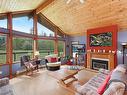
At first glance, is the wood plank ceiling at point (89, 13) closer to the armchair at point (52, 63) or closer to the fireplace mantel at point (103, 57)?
the fireplace mantel at point (103, 57)

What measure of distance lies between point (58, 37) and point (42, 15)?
80.4 inches

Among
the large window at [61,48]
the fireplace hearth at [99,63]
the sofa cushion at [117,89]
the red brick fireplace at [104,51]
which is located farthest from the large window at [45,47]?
the sofa cushion at [117,89]

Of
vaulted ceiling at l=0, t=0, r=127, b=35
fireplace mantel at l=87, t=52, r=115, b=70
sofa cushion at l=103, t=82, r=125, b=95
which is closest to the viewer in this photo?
sofa cushion at l=103, t=82, r=125, b=95

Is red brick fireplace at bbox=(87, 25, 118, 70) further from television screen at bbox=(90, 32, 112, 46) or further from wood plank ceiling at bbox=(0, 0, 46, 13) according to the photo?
wood plank ceiling at bbox=(0, 0, 46, 13)

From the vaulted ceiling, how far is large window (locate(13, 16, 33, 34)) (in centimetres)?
67

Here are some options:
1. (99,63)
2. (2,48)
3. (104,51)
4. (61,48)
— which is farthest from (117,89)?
(61,48)

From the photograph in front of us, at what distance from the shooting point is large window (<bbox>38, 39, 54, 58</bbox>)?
8.32 metres

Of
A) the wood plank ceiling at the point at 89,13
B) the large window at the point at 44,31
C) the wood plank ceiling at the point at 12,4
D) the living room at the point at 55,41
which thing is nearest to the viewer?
the wood plank ceiling at the point at 12,4

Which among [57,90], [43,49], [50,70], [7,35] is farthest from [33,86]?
[43,49]

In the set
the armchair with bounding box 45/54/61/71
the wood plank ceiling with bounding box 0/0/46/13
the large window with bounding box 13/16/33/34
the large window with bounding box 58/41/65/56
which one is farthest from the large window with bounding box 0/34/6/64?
the large window with bounding box 58/41/65/56

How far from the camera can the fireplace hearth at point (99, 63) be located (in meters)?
6.80

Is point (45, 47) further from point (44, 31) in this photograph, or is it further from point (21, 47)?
point (21, 47)

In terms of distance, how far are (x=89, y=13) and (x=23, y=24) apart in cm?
374

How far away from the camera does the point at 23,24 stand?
7121 millimetres
